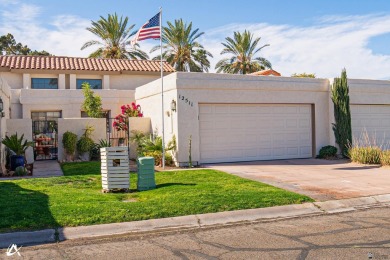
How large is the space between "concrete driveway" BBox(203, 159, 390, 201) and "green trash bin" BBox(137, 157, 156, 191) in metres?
3.15

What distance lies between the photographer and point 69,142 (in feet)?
57.4

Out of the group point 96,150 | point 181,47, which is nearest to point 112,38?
point 181,47

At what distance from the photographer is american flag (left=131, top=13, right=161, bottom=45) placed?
47.5 feet

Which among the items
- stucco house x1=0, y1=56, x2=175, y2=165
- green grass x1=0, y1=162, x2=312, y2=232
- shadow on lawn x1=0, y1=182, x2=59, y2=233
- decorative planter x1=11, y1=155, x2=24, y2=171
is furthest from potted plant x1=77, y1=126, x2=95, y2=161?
shadow on lawn x1=0, y1=182, x2=59, y2=233

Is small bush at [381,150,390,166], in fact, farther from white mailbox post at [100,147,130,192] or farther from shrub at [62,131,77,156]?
shrub at [62,131,77,156]

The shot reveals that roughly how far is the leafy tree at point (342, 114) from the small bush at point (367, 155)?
55.6 inches

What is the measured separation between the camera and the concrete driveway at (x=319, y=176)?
32.9 feet

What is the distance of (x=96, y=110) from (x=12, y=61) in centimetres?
1113

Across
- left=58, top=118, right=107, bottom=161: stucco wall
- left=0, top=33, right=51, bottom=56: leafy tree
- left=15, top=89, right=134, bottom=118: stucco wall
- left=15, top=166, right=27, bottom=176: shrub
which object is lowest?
left=15, top=166, right=27, bottom=176: shrub

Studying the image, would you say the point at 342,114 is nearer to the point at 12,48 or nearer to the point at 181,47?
the point at 181,47

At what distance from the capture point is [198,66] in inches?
1399

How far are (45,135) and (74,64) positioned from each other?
975cm

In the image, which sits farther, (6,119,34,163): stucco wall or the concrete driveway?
(6,119,34,163): stucco wall

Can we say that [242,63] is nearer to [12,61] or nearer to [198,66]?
[198,66]
